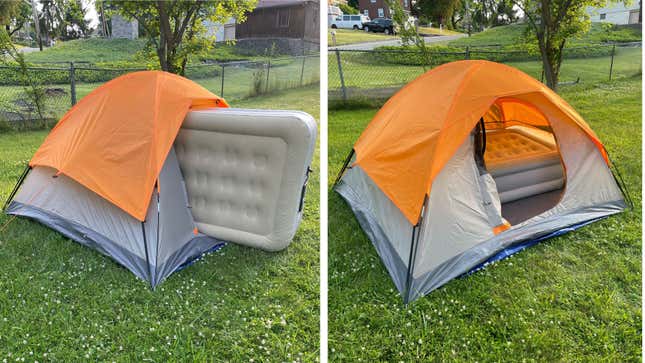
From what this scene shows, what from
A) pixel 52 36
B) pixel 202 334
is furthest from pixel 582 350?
pixel 52 36

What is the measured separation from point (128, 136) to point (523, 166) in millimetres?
2891

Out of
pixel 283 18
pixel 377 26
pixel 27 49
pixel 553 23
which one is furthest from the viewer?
pixel 377 26

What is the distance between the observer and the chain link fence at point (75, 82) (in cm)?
563

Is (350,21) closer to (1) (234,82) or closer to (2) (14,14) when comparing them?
(1) (234,82)

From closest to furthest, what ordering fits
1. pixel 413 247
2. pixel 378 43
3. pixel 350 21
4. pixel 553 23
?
pixel 413 247, pixel 553 23, pixel 378 43, pixel 350 21

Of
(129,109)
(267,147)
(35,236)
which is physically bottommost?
(35,236)

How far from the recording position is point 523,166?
3258 mm

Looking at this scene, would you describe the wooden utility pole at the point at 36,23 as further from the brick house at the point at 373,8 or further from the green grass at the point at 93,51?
the brick house at the point at 373,8

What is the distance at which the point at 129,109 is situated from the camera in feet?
8.79

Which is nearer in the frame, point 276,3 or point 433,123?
point 433,123

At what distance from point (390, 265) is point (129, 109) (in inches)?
76.9

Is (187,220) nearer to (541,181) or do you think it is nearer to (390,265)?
(390,265)

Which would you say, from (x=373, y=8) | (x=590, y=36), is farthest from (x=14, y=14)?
(x=590, y=36)

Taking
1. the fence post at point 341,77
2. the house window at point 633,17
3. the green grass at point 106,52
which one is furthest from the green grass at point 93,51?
the house window at point 633,17
